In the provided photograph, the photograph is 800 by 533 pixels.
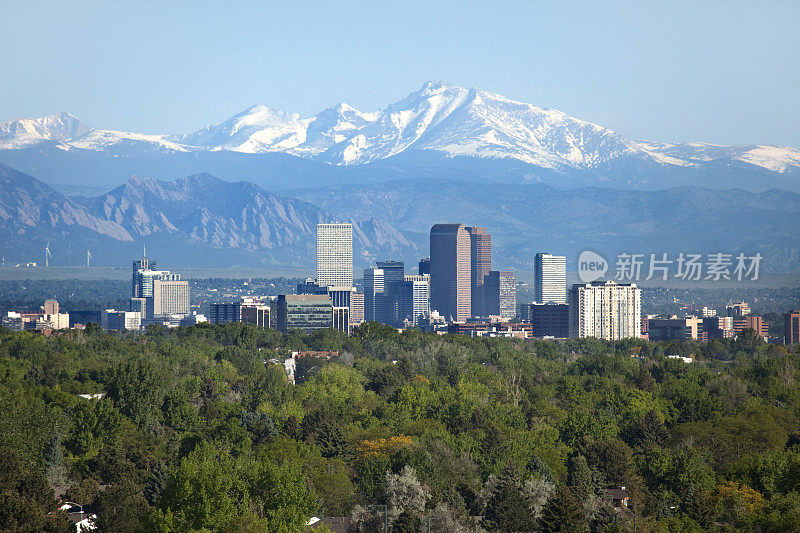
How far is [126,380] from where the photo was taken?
367 feet

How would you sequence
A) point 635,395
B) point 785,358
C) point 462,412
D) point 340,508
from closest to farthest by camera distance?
point 340,508 < point 462,412 < point 635,395 < point 785,358

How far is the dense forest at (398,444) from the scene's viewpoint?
64.4 meters

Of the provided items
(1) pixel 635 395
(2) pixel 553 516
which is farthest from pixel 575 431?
(2) pixel 553 516

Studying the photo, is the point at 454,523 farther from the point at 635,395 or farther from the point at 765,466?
the point at 635,395

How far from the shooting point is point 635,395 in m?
123

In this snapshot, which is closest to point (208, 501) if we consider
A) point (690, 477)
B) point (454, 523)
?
point (454, 523)

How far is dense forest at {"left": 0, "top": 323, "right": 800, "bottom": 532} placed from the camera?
64375 millimetres

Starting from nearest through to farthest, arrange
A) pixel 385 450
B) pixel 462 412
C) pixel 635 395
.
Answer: pixel 385 450 → pixel 462 412 → pixel 635 395

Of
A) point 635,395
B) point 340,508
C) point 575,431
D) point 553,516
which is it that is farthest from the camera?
point 635,395

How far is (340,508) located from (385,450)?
1594 centimetres

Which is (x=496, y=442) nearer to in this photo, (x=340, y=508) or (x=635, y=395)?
(x=340, y=508)

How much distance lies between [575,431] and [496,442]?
10413 mm

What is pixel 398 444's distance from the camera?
90688 mm

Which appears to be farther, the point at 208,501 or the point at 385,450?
the point at 385,450
